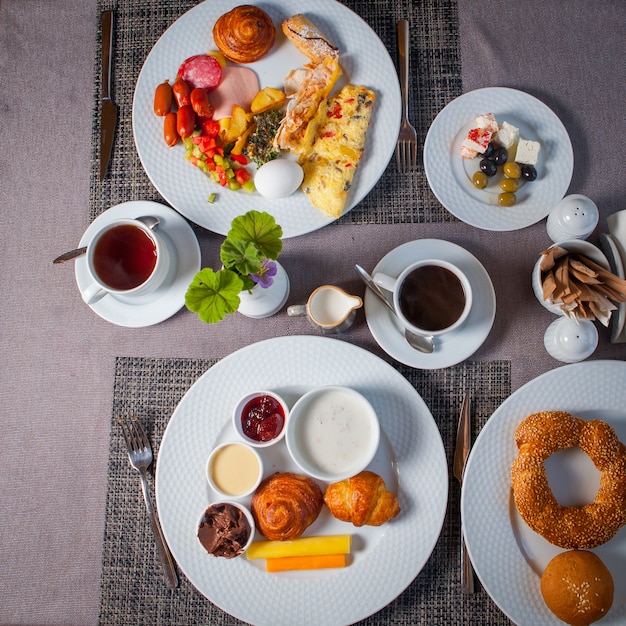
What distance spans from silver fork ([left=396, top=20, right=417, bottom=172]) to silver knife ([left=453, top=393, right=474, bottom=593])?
0.67 meters

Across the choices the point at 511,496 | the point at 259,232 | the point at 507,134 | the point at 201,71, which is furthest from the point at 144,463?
the point at 507,134

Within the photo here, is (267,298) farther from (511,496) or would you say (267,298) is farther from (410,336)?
(511,496)

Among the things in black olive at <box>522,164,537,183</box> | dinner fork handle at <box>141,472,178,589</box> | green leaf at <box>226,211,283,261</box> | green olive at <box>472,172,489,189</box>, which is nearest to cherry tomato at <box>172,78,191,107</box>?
green leaf at <box>226,211,283,261</box>

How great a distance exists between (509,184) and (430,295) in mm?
384

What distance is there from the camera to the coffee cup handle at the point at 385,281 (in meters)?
1.39

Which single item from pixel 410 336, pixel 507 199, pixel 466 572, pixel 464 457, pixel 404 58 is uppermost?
pixel 404 58

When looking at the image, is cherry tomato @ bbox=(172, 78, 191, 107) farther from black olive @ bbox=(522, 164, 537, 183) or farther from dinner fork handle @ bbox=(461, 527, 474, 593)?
dinner fork handle @ bbox=(461, 527, 474, 593)

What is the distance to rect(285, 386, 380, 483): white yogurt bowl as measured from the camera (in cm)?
136

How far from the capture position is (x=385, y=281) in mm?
1398

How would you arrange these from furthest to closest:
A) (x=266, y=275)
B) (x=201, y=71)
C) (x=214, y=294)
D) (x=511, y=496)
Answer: (x=201, y=71)
(x=511, y=496)
(x=266, y=275)
(x=214, y=294)

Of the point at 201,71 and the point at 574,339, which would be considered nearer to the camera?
the point at 574,339

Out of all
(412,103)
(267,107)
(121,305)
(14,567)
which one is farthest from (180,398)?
(412,103)

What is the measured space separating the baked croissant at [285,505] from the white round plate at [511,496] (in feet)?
1.26

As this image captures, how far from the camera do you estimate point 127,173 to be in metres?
1.60
